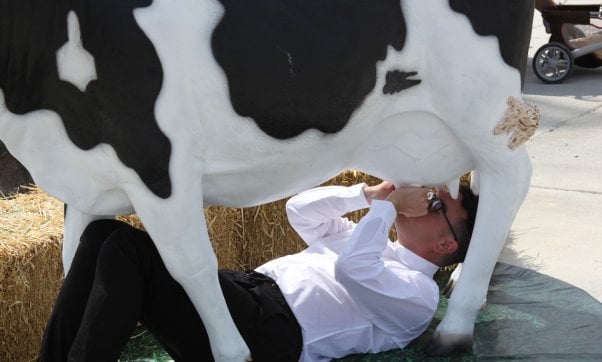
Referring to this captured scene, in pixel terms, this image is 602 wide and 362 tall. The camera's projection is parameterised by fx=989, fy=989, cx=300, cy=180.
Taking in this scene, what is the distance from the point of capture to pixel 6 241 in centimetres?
312

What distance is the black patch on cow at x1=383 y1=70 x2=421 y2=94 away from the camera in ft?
7.95

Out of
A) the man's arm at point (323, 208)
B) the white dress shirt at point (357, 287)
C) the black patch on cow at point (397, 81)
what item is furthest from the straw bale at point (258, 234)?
the black patch on cow at point (397, 81)

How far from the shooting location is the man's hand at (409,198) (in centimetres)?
279

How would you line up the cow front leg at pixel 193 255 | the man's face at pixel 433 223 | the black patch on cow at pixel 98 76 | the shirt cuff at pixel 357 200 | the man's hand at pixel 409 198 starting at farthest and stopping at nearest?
1. the shirt cuff at pixel 357 200
2. the man's face at pixel 433 223
3. the man's hand at pixel 409 198
4. the cow front leg at pixel 193 255
5. the black patch on cow at pixel 98 76

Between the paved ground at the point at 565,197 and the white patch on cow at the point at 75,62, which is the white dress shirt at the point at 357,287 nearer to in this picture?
the white patch on cow at the point at 75,62

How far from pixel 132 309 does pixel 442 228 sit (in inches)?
37.7

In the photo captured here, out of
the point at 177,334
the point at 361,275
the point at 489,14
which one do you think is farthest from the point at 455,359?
the point at 489,14

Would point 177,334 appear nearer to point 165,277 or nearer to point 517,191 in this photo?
point 165,277

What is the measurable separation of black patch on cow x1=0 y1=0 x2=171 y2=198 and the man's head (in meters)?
0.93

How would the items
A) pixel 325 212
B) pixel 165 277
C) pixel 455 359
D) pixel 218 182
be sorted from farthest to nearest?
pixel 325 212 < pixel 455 359 < pixel 165 277 < pixel 218 182

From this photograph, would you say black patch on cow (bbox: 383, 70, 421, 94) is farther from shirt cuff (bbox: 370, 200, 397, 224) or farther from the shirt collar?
the shirt collar

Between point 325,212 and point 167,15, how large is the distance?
1034 millimetres

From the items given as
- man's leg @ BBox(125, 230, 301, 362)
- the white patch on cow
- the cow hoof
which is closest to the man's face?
the cow hoof

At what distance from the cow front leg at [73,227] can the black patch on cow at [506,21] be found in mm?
1090
